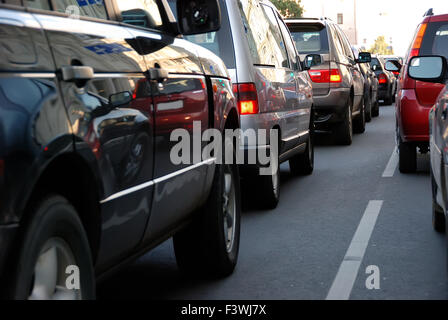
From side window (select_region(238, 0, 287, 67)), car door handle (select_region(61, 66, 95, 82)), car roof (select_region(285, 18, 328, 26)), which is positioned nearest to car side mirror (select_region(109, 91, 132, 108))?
car door handle (select_region(61, 66, 95, 82))

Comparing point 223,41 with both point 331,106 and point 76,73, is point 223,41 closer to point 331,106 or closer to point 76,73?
point 76,73

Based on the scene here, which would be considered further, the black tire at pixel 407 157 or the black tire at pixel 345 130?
the black tire at pixel 345 130

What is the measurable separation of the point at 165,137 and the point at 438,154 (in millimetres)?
2020

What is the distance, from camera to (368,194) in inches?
355

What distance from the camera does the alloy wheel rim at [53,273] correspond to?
2.84 meters

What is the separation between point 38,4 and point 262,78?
4.76 m

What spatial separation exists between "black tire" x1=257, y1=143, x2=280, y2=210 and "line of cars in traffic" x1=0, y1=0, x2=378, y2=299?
207 cm

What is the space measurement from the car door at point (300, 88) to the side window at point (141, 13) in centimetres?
460

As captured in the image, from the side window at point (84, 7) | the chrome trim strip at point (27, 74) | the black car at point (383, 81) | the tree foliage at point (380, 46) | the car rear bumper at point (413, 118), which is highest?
the side window at point (84, 7)

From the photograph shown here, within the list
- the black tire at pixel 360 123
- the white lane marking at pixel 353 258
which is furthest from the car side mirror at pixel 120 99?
the black tire at pixel 360 123

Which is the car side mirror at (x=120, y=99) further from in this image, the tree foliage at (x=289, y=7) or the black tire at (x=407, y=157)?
the tree foliage at (x=289, y=7)

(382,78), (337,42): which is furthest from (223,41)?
(382,78)

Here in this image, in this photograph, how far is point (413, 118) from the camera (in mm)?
9688
